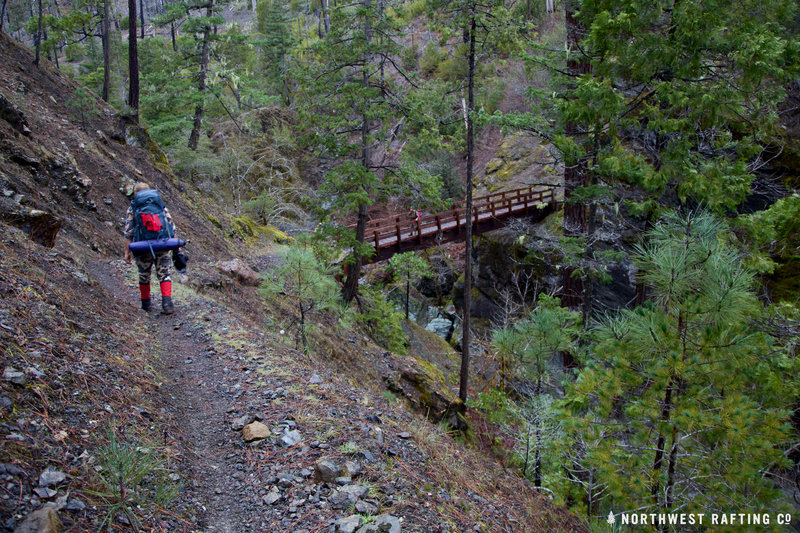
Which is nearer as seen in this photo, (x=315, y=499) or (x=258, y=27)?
(x=315, y=499)

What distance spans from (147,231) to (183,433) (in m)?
3.44

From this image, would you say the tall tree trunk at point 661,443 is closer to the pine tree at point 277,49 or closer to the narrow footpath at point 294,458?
the narrow footpath at point 294,458

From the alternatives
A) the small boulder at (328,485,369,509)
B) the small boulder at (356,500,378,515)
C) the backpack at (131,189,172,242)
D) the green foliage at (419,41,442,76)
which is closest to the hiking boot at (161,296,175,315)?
the backpack at (131,189,172,242)

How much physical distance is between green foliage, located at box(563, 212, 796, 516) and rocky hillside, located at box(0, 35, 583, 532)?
1.27 meters

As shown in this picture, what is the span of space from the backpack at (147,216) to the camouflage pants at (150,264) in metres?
0.22

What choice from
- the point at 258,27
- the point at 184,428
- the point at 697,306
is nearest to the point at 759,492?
the point at 697,306

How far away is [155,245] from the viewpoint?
19.1 feet

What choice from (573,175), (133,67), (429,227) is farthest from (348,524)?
(133,67)

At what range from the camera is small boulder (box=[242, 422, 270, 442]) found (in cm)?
343

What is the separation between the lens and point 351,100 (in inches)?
427

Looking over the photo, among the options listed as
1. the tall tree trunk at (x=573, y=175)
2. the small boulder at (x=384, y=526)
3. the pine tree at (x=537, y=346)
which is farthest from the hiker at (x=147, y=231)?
the tall tree trunk at (x=573, y=175)

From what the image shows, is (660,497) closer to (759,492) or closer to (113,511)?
(759,492)

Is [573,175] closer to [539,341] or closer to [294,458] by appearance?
[539,341]

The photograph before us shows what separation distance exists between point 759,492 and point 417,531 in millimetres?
3484
